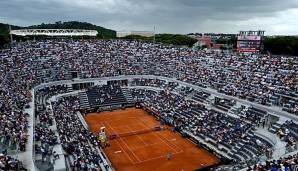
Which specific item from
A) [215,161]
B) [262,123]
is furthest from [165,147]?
[262,123]

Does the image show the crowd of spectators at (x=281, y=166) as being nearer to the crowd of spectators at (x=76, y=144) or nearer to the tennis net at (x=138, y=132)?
the crowd of spectators at (x=76, y=144)

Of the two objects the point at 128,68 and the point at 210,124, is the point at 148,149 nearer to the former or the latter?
the point at 210,124

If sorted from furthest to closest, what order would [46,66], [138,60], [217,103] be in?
[138,60] → [46,66] → [217,103]

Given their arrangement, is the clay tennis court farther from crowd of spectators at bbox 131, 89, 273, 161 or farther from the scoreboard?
the scoreboard

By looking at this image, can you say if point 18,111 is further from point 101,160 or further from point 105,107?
point 105,107

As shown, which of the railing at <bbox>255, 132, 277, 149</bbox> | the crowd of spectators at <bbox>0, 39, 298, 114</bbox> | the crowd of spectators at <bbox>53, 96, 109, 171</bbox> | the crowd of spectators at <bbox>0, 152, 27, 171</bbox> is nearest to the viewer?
the crowd of spectators at <bbox>0, 152, 27, 171</bbox>

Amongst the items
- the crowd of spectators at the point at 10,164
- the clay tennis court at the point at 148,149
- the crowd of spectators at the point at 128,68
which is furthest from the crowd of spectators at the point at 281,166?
the crowd of spectators at the point at 10,164

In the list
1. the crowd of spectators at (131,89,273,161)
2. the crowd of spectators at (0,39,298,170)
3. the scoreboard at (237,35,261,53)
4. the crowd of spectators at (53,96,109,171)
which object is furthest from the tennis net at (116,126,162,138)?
the scoreboard at (237,35,261,53)
